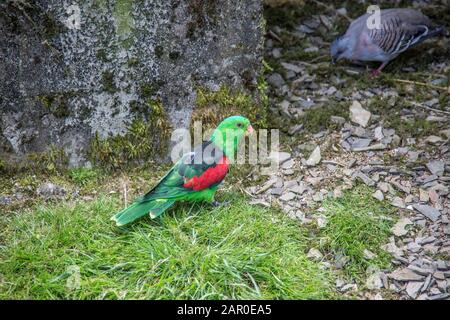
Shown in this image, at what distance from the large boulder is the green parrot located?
2.36 feet

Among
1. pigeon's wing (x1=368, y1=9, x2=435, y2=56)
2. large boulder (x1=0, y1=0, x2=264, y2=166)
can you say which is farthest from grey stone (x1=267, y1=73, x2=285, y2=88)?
pigeon's wing (x1=368, y1=9, x2=435, y2=56)

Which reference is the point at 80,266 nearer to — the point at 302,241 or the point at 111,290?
the point at 111,290

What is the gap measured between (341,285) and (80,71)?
2655mm

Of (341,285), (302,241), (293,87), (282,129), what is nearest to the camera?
(341,285)

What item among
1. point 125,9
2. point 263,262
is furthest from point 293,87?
point 263,262

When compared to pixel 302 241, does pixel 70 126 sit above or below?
above

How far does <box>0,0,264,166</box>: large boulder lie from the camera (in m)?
4.64

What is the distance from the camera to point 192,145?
521 cm

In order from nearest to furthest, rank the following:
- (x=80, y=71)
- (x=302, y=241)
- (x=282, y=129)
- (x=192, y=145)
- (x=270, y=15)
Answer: (x=302, y=241) < (x=80, y=71) < (x=192, y=145) < (x=282, y=129) < (x=270, y=15)

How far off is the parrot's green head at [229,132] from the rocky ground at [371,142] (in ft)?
1.96

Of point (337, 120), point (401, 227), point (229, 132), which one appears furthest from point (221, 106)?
point (401, 227)

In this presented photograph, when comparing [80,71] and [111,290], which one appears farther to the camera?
[80,71]

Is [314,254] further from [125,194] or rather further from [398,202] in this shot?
[125,194]

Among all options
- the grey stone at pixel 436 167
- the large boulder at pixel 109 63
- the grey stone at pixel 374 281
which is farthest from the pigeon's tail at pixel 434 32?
the grey stone at pixel 374 281
